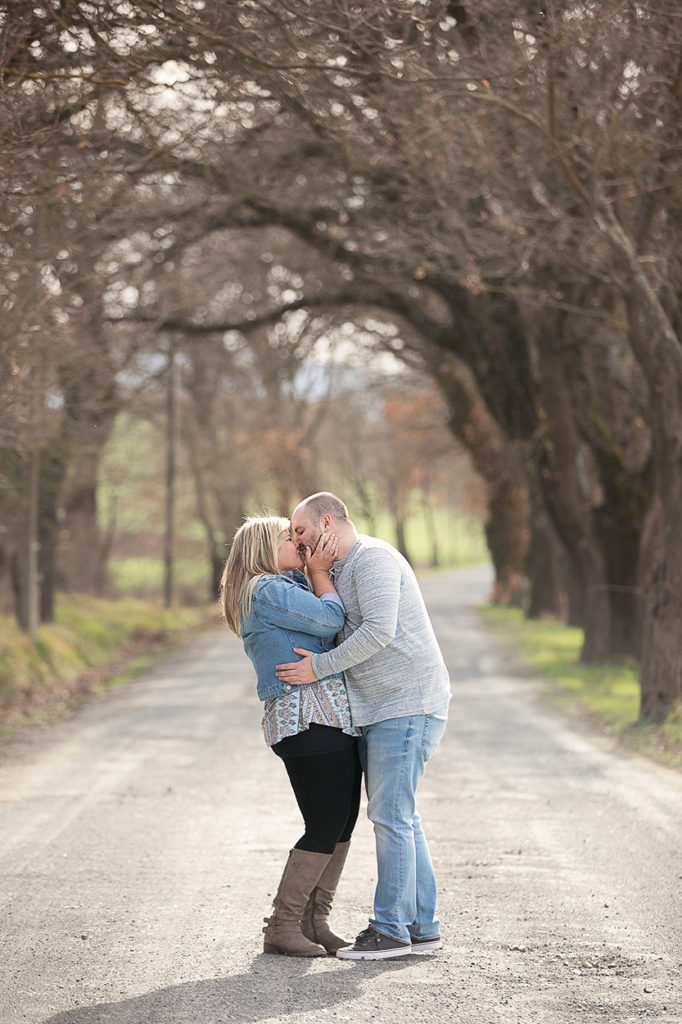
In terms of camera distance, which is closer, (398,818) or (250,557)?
(398,818)

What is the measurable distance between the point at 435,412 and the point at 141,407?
34.8 ft

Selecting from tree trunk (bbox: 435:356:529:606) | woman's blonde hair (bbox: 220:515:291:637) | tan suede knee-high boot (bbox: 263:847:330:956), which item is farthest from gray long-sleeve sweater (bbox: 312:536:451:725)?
tree trunk (bbox: 435:356:529:606)

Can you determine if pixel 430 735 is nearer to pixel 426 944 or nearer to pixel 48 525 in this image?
pixel 426 944

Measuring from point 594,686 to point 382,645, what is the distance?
455 inches

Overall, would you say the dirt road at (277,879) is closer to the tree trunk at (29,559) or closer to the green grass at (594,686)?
the green grass at (594,686)

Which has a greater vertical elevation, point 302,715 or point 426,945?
point 302,715

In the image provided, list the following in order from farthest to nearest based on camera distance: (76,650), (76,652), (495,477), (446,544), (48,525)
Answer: (446,544) < (495,477) < (48,525) < (76,650) < (76,652)

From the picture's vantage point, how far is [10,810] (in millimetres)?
8367

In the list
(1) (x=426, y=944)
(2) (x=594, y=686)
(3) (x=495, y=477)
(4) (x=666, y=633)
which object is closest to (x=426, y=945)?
(1) (x=426, y=944)

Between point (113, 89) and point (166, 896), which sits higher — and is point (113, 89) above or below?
above

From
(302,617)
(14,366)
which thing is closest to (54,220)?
(14,366)

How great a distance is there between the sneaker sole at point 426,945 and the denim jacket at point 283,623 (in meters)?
1.21

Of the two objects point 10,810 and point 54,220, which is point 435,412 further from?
point 10,810

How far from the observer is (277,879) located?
6.52 m
